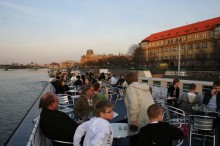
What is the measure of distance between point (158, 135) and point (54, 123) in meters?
1.58

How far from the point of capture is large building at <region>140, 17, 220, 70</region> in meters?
79.4

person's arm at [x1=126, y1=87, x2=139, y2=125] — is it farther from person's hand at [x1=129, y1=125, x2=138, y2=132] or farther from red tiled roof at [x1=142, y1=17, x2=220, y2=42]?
red tiled roof at [x1=142, y1=17, x2=220, y2=42]

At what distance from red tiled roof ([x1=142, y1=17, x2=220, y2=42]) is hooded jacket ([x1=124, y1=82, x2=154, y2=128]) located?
88291mm

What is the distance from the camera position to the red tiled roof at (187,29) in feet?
289

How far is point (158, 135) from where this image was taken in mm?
3568

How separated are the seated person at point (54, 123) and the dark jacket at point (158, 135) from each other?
1094 millimetres

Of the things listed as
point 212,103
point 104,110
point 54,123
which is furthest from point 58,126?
point 212,103

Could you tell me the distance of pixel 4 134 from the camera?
48.9 feet

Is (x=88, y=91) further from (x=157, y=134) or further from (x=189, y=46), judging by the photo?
(x=189, y=46)

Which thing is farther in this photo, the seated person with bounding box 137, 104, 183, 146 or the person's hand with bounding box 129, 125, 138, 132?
the person's hand with bounding box 129, 125, 138, 132

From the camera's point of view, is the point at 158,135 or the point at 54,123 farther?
the point at 54,123

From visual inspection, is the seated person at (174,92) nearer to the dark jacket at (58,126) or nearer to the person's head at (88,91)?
the person's head at (88,91)

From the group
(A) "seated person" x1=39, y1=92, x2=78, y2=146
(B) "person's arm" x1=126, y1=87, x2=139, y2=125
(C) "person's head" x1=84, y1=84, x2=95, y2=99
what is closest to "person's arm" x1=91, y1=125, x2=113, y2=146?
(A) "seated person" x1=39, y1=92, x2=78, y2=146

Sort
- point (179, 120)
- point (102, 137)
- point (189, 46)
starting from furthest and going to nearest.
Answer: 1. point (189, 46)
2. point (179, 120)
3. point (102, 137)
